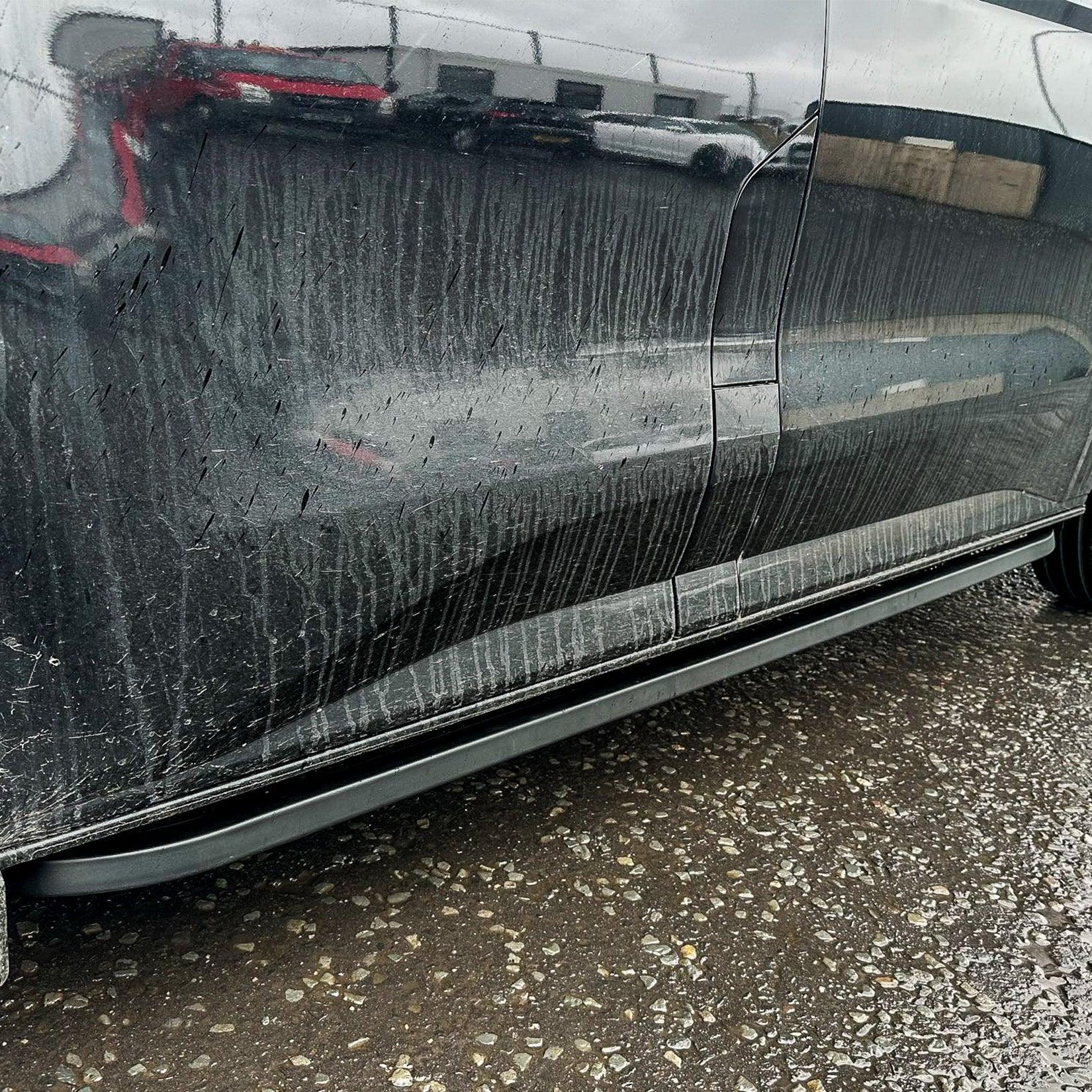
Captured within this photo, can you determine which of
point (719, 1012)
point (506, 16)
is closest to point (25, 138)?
point (506, 16)

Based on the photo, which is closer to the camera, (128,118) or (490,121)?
(128,118)

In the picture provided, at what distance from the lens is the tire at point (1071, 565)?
10.3 ft

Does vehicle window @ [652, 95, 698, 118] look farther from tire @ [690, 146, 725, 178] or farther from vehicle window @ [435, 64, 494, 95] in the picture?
vehicle window @ [435, 64, 494, 95]

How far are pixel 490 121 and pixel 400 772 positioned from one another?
873 mm

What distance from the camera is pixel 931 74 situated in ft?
5.93

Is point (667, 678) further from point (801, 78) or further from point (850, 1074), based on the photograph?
point (801, 78)

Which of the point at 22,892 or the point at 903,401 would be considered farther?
the point at 903,401

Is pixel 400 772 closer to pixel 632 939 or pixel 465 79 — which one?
pixel 632 939

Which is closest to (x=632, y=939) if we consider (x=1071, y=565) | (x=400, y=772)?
(x=400, y=772)

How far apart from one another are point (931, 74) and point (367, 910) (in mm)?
1655

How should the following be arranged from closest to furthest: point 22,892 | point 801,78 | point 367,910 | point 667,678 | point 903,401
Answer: point 22,892
point 801,78
point 367,910
point 667,678
point 903,401

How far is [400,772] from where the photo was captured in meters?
1.54

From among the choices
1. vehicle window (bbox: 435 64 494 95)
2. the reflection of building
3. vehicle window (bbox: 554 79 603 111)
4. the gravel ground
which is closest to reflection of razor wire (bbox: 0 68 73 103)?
the reflection of building

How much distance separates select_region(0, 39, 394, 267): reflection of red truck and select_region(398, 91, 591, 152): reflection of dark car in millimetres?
129
